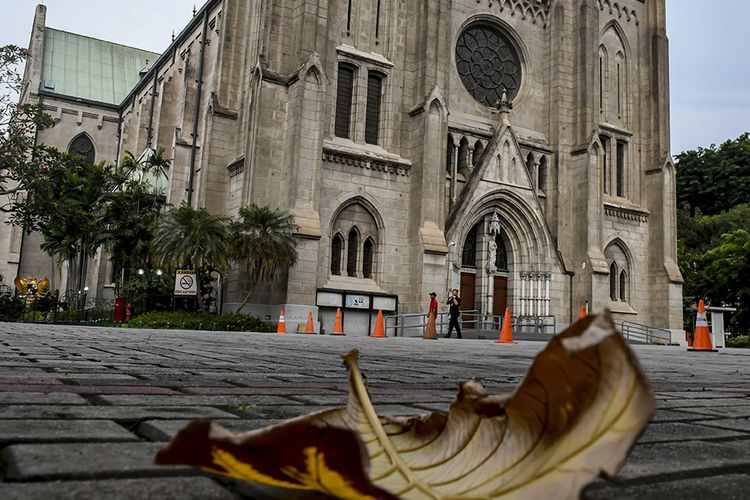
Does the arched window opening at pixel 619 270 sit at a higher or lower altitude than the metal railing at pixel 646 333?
higher

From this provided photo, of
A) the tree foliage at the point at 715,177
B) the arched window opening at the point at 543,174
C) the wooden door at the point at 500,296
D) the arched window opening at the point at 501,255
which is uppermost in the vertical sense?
the tree foliage at the point at 715,177

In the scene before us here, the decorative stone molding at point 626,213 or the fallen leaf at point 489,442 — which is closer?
the fallen leaf at point 489,442

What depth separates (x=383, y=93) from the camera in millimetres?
27406

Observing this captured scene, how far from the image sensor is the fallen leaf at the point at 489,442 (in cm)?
60

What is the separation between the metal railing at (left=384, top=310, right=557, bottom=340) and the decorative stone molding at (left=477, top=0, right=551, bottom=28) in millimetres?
14385

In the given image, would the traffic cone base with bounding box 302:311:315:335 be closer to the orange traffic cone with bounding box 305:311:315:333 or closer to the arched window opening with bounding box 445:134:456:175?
the orange traffic cone with bounding box 305:311:315:333

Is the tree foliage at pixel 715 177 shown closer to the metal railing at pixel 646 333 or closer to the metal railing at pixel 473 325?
the metal railing at pixel 646 333

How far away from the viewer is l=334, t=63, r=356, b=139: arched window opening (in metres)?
26.7

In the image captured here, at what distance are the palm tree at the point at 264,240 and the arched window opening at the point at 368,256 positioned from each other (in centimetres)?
423

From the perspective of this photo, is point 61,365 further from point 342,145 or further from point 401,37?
point 401,37

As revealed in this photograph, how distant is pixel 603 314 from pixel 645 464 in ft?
3.68

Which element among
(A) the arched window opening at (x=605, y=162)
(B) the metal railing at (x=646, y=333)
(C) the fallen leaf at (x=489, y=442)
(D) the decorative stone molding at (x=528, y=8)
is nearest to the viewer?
(C) the fallen leaf at (x=489, y=442)

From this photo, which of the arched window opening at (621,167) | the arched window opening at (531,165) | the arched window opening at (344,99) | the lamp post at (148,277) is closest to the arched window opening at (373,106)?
the arched window opening at (344,99)

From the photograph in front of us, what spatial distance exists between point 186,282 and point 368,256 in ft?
23.5
